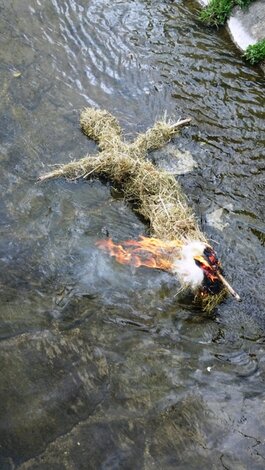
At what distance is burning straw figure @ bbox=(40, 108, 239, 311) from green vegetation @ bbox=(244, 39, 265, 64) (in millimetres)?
3775

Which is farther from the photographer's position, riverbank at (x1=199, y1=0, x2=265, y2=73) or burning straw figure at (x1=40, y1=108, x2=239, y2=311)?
riverbank at (x1=199, y1=0, x2=265, y2=73)

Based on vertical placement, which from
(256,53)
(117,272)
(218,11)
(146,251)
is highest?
(218,11)

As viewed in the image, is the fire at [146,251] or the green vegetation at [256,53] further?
the green vegetation at [256,53]

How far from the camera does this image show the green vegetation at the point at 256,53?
39.7 ft

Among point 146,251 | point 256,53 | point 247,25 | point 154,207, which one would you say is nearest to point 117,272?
point 146,251

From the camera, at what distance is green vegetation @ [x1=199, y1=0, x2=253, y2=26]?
1295cm

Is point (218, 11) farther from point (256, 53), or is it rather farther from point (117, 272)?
point (117, 272)

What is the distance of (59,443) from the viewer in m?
5.94

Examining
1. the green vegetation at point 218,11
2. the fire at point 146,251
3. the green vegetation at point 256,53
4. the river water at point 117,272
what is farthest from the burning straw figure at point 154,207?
the green vegetation at point 218,11

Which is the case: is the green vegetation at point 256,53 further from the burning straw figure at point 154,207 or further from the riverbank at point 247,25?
the burning straw figure at point 154,207

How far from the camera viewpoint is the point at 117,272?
25.9ft

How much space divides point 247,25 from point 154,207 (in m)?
6.96

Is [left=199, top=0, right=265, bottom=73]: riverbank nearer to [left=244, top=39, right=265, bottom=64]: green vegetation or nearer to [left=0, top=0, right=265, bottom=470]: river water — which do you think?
[left=244, top=39, right=265, bottom=64]: green vegetation

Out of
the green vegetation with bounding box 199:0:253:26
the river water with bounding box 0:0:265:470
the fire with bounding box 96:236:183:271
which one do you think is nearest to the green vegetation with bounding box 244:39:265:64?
the river water with bounding box 0:0:265:470
